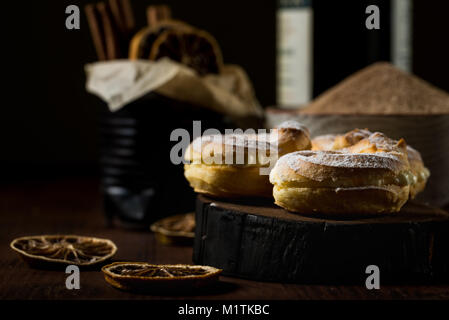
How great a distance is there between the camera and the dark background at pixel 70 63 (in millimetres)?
2209

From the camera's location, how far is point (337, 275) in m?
0.84

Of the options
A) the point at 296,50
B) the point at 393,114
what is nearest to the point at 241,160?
the point at 393,114

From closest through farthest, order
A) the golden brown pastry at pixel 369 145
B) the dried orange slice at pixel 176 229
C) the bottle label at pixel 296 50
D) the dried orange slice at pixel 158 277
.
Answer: the dried orange slice at pixel 158 277 < the golden brown pastry at pixel 369 145 < the dried orange slice at pixel 176 229 < the bottle label at pixel 296 50

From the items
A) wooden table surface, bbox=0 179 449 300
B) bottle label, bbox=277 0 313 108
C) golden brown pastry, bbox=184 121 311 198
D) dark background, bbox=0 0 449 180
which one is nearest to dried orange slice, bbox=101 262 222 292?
wooden table surface, bbox=0 179 449 300

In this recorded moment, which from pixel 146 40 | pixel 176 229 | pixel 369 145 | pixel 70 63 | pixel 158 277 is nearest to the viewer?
pixel 158 277

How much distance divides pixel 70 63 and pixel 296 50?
0.89m

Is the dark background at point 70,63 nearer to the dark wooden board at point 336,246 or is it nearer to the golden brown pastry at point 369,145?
the golden brown pastry at point 369,145

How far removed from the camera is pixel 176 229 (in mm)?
A: 1163

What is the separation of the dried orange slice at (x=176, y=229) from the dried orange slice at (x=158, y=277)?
0.79 feet


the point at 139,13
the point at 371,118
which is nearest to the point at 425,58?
the point at 139,13

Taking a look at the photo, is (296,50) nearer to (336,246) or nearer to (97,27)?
(97,27)

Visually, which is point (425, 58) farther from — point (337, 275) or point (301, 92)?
point (337, 275)

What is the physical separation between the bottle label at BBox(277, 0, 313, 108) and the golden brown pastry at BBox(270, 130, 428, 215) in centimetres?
80

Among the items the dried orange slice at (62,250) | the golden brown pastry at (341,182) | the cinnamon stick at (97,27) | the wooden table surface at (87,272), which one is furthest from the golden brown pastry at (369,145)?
the cinnamon stick at (97,27)
